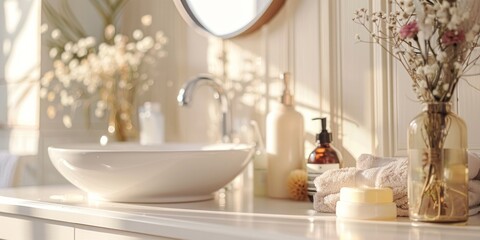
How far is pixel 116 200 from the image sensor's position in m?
1.37

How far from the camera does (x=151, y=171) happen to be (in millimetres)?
1279

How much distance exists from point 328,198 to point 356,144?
32 centimetres

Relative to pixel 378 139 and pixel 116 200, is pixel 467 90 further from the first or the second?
pixel 116 200

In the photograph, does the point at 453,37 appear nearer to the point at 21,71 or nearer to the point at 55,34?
the point at 55,34

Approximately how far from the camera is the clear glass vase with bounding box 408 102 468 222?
40.5 inches

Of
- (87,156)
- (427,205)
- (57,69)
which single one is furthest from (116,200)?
(57,69)

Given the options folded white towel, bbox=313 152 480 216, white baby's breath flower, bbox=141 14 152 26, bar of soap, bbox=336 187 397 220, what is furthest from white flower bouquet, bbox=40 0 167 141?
bar of soap, bbox=336 187 397 220

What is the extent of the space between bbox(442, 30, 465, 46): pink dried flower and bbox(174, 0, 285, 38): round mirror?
684 millimetres

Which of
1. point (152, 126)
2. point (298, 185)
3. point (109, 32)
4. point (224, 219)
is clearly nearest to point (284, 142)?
point (298, 185)

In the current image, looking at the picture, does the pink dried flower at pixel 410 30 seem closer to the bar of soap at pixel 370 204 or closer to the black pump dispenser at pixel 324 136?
the bar of soap at pixel 370 204

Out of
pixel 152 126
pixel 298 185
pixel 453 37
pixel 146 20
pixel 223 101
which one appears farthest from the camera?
pixel 146 20

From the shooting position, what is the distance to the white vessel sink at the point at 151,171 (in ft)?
4.17

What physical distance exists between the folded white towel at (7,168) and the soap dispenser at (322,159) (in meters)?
0.94

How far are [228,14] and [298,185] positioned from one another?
55 cm
